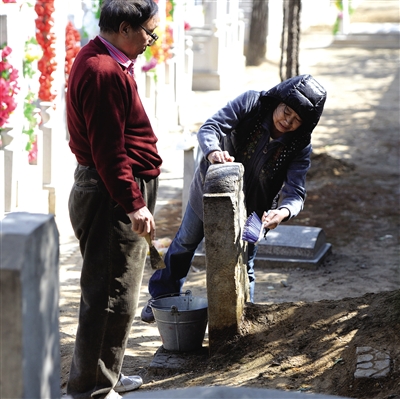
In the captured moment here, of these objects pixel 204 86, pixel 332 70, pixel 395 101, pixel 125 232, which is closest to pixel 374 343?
pixel 125 232

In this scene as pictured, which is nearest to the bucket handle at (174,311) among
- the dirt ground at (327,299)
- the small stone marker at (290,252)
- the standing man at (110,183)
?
the dirt ground at (327,299)

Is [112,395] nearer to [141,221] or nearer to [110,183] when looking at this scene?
[141,221]

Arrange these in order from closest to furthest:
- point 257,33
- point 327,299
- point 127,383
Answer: point 127,383
point 327,299
point 257,33

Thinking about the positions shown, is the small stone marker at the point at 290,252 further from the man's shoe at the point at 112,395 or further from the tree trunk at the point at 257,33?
the tree trunk at the point at 257,33

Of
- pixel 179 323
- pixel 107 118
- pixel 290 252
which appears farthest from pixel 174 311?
pixel 290 252

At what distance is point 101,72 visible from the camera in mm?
3170

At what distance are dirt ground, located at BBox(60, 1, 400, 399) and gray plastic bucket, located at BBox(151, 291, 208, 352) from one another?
136mm

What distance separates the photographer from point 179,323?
168 inches

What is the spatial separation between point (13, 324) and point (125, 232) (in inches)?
46.1

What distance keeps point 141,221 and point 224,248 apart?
920 millimetres

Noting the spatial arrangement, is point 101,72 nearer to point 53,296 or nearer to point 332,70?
point 53,296

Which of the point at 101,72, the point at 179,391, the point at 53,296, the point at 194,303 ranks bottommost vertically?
the point at 194,303

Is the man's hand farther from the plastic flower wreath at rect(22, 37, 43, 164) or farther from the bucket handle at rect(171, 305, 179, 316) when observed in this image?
the plastic flower wreath at rect(22, 37, 43, 164)

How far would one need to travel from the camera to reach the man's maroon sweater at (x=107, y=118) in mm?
3172
